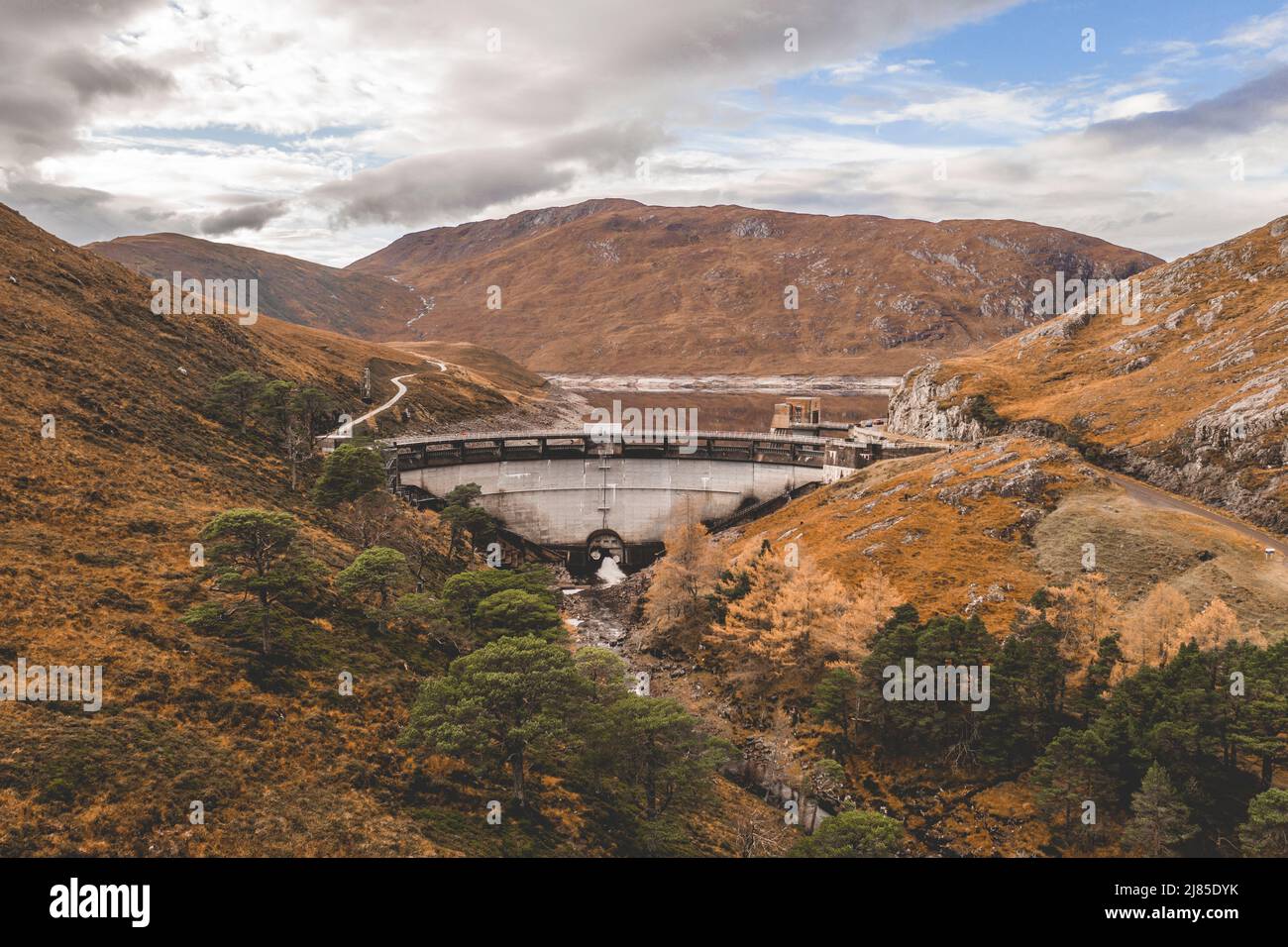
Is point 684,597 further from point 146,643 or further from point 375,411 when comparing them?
point 375,411

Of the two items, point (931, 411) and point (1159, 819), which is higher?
point (931, 411)

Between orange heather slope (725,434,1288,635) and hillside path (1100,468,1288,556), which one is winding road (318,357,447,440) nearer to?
orange heather slope (725,434,1288,635)

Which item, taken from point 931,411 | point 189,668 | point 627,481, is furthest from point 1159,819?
point 931,411

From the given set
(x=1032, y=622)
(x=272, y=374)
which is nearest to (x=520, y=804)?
(x=1032, y=622)

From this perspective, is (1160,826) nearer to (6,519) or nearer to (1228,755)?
(1228,755)

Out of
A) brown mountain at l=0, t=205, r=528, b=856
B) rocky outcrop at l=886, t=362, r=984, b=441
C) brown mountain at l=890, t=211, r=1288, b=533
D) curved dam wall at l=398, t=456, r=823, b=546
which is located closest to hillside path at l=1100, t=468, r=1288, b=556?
brown mountain at l=890, t=211, r=1288, b=533
